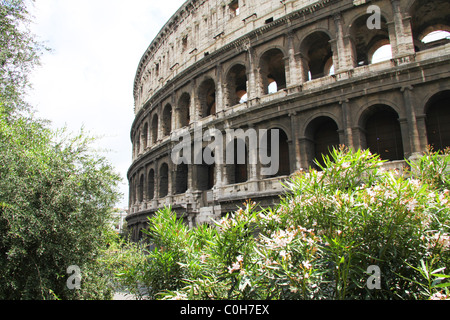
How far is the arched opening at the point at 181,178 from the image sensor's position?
2001 cm

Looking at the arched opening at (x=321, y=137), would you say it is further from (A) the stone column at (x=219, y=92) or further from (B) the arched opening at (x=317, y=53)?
(A) the stone column at (x=219, y=92)

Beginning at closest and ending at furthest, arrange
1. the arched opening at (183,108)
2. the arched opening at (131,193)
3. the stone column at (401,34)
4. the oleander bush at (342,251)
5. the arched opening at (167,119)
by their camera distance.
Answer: the oleander bush at (342,251), the stone column at (401,34), the arched opening at (183,108), the arched opening at (167,119), the arched opening at (131,193)

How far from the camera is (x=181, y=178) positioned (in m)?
20.3

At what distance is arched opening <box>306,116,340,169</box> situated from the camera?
1421 centimetres

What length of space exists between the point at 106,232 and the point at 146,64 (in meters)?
23.3

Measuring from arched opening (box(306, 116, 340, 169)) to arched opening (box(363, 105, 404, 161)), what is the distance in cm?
141

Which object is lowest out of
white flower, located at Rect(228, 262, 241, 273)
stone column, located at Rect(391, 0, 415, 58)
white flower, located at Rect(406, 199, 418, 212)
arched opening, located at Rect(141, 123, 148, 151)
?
white flower, located at Rect(228, 262, 241, 273)

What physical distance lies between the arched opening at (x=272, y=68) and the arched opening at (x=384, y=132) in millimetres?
4956

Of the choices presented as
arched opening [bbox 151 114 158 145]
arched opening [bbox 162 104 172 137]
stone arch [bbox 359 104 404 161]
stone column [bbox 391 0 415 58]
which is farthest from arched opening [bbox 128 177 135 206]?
stone column [bbox 391 0 415 58]

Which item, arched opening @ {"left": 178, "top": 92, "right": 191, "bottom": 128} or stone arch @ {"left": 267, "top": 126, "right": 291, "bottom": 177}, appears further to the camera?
arched opening @ {"left": 178, "top": 92, "right": 191, "bottom": 128}

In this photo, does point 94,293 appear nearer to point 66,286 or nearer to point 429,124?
point 66,286

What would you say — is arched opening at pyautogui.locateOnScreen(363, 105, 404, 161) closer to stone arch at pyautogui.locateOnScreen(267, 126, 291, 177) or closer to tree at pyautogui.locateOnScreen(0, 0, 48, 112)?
stone arch at pyautogui.locateOnScreen(267, 126, 291, 177)

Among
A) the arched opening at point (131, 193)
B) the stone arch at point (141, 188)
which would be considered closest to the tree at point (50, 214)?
the stone arch at point (141, 188)

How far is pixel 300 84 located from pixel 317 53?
12.0ft
